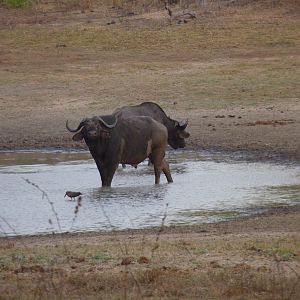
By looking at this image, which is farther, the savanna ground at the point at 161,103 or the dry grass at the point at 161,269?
the savanna ground at the point at 161,103

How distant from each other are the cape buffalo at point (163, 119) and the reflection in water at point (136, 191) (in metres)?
0.24

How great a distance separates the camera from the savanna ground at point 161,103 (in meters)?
8.27

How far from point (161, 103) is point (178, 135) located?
456 cm

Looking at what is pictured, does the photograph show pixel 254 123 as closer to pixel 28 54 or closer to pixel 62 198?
pixel 62 198

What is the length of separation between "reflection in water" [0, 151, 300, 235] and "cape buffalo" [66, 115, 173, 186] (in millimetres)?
268

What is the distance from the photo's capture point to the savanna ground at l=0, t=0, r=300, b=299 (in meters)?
8.27

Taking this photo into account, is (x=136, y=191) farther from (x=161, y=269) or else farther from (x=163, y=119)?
(x=161, y=269)

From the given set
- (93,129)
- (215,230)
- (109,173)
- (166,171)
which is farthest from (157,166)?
(215,230)

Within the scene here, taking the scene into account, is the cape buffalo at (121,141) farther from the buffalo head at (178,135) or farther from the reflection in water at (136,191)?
the buffalo head at (178,135)

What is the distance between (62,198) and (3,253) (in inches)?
187

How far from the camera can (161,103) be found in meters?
23.5

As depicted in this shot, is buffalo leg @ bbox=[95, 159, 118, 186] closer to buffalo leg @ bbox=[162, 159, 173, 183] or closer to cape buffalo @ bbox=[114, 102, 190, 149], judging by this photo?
buffalo leg @ bbox=[162, 159, 173, 183]

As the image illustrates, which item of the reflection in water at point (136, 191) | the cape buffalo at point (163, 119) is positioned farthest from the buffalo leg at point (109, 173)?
the cape buffalo at point (163, 119)

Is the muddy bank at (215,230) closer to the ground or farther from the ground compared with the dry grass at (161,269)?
closer to the ground
